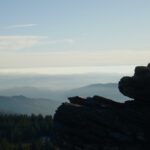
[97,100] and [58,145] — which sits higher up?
[97,100]

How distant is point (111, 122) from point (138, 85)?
207 inches

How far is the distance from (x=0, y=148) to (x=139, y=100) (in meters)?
151

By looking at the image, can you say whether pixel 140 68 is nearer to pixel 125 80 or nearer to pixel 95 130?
pixel 125 80

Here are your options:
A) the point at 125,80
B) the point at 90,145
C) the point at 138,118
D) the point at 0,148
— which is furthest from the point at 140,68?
the point at 0,148

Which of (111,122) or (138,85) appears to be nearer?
(111,122)

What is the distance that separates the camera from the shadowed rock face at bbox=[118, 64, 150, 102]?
53578mm

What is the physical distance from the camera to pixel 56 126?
5681 centimetres

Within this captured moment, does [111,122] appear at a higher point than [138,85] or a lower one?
lower

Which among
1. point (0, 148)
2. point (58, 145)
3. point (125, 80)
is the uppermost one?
point (125, 80)

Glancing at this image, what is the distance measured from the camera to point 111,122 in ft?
175

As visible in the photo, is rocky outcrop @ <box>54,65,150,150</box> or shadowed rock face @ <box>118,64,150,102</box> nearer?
rocky outcrop @ <box>54,65,150,150</box>

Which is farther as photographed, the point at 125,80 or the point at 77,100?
the point at 77,100

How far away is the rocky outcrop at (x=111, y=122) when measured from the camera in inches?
2063

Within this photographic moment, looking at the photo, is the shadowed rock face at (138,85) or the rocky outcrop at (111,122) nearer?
the rocky outcrop at (111,122)
